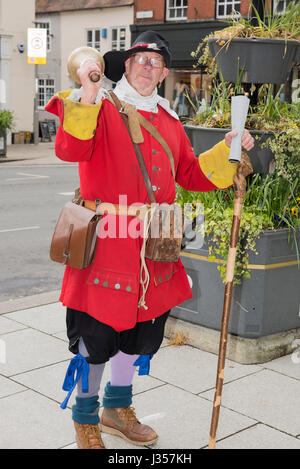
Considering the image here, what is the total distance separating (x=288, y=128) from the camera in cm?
457

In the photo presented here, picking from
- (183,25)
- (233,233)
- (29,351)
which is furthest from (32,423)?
(183,25)

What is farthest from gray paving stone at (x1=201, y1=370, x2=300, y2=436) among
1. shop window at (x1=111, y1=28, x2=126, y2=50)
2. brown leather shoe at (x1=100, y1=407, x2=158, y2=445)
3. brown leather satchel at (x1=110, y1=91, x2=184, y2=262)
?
shop window at (x1=111, y1=28, x2=126, y2=50)

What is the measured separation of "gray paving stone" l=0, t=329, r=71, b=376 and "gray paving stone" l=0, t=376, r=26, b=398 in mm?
115

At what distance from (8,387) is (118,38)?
30984 mm

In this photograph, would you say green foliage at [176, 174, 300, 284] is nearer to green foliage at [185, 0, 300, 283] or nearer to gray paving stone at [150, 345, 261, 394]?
green foliage at [185, 0, 300, 283]

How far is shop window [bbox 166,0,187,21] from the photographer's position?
26.0 meters

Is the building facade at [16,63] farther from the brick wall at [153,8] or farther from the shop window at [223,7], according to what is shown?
the shop window at [223,7]

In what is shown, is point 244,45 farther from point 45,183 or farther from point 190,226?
point 45,183

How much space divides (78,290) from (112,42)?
32115 mm

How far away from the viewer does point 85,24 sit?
1352 inches

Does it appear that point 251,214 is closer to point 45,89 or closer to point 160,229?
point 160,229

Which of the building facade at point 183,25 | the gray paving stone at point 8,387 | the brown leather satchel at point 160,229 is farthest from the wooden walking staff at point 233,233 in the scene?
the building facade at point 183,25

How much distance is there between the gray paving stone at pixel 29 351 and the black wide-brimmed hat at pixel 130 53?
2.24 meters
